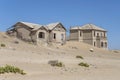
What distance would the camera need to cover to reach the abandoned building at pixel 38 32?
56.2 m

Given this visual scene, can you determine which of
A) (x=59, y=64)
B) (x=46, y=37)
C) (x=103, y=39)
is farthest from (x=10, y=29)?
(x=59, y=64)

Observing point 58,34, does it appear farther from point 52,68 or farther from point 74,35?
point 52,68

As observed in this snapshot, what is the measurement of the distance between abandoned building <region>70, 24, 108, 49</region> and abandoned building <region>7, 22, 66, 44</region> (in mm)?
9408

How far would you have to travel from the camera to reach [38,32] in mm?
55688

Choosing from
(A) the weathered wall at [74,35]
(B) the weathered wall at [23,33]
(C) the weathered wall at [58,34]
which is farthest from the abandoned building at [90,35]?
(B) the weathered wall at [23,33]

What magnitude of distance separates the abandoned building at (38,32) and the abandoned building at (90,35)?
30.9 feet

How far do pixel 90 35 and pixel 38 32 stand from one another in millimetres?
16913

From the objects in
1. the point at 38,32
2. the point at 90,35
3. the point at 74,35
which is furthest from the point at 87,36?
the point at 38,32

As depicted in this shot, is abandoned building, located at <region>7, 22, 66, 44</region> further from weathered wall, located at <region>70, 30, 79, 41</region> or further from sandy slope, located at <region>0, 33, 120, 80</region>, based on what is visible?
sandy slope, located at <region>0, 33, 120, 80</region>

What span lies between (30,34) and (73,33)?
16.0m

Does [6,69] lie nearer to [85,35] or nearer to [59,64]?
[59,64]

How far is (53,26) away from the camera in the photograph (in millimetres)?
58969

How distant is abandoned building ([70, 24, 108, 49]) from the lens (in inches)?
2704

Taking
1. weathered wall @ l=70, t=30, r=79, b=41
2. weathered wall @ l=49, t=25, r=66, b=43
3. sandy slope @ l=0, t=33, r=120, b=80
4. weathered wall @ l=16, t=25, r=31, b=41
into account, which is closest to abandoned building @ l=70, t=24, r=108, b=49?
weathered wall @ l=70, t=30, r=79, b=41
